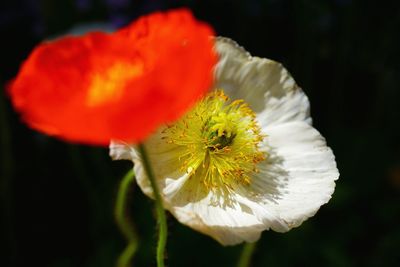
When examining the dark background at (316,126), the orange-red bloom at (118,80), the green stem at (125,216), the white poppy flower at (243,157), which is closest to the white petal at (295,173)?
the white poppy flower at (243,157)

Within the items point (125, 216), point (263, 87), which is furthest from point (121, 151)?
point (263, 87)

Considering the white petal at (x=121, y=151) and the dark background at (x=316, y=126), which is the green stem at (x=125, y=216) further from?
A: the dark background at (x=316, y=126)

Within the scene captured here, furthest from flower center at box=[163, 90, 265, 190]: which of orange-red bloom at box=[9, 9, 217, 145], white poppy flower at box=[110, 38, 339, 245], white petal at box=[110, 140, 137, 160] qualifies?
orange-red bloom at box=[9, 9, 217, 145]

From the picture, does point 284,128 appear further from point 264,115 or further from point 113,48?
point 113,48

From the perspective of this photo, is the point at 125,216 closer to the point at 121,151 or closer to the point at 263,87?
the point at 121,151

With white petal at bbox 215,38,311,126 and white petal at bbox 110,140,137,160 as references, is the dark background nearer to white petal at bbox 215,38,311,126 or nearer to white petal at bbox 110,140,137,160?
white petal at bbox 215,38,311,126

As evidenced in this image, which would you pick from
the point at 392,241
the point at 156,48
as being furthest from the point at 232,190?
the point at 392,241

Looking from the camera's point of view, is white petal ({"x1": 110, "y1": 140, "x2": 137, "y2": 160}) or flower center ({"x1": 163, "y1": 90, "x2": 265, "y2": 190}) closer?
white petal ({"x1": 110, "y1": 140, "x2": 137, "y2": 160})
